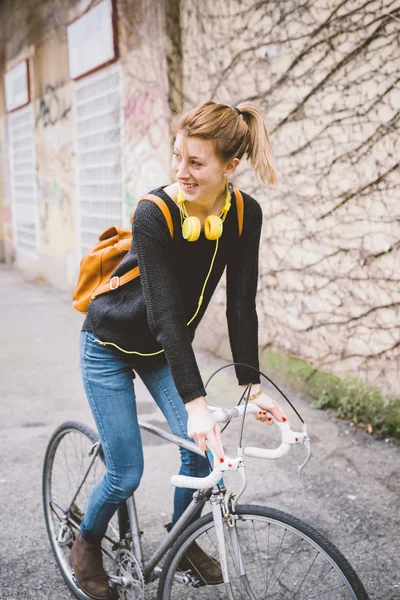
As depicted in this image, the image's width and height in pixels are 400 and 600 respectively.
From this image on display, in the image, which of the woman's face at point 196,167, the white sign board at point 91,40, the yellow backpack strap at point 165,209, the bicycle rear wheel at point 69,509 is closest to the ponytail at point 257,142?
the woman's face at point 196,167

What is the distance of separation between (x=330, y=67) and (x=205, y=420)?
3.70m

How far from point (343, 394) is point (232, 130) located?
3.26 m

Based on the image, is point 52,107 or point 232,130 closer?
point 232,130

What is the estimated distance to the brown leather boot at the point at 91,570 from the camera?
259 centimetres

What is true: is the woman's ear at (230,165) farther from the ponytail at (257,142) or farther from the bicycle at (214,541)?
the bicycle at (214,541)

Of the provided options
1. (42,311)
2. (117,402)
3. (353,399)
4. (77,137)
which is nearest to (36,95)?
(77,137)

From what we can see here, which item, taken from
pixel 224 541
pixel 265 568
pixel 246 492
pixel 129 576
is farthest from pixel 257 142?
pixel 246 492

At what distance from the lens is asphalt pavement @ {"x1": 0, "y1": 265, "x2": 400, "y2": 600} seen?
3029 mm

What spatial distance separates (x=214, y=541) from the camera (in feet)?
7.12

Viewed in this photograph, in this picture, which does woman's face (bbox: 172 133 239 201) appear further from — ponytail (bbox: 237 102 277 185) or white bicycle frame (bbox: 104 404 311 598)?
white bicycle frame (bbox: 104 404 311 598)

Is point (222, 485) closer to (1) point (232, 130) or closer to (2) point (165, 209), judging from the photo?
(2) point (165, 209)

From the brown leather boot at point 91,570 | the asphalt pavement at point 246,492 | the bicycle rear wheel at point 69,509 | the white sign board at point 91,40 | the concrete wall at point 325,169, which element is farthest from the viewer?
the white sign board at point 91,40

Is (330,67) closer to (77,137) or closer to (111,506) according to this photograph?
(111,506)

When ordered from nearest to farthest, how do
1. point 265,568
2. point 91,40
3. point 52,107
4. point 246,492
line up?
1. point 265,568
2. point 246,492
3. point 91,40
4. point 52,107
